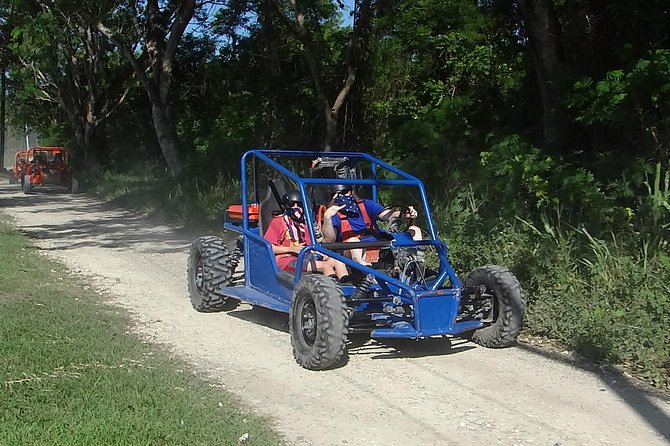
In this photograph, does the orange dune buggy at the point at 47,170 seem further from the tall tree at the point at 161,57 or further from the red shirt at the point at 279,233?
the red shirt at the point at 279,233

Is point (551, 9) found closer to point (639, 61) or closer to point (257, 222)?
point (639, 61)

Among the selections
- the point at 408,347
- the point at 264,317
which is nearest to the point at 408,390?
the point at 408,347

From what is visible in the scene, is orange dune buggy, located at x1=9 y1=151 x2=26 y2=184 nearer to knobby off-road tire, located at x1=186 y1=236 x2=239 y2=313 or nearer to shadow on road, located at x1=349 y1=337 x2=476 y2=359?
knobby off-road tire, located at x1=186 y1=236 x2=239 y2=313

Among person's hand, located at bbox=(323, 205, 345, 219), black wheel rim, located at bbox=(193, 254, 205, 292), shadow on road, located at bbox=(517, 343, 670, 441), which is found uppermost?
person's hand, located at bbox=(323, 205, 345, 219)

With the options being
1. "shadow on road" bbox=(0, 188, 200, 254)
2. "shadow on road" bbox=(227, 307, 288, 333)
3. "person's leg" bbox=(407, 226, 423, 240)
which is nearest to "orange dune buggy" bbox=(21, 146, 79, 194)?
"shadow on road" bbox=(0, 188, 200, 254)

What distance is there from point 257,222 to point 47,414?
12.9 feet

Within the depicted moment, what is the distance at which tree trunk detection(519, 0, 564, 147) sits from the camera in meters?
10.3

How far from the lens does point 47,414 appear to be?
16.4ft

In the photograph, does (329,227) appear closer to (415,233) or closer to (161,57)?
(415,233)

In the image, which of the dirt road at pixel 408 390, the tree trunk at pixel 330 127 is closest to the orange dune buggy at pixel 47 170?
the tree trunk at pixel 330 127

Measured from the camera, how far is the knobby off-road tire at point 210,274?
8484 mm

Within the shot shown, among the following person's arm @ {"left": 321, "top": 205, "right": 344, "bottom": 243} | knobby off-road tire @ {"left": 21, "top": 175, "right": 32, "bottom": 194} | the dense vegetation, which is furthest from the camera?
knobby off-road tire @ {"left": 21, "top": 175, "right": 32, "bottom": 194}

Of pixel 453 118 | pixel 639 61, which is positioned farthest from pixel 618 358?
pixel 453 118

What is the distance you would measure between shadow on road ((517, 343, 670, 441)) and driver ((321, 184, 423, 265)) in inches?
66.7
